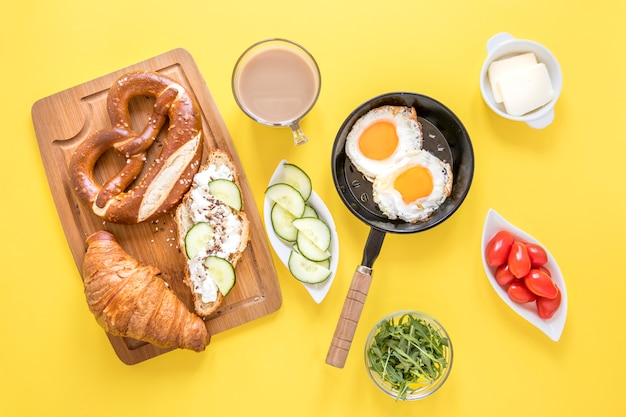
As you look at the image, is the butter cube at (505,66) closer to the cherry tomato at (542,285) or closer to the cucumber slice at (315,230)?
the cherry tomato at (542,285)

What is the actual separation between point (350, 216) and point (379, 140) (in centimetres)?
55

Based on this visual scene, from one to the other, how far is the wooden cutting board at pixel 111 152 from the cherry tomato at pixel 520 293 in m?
1.62

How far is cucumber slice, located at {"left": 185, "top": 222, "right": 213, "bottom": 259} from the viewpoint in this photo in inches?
133

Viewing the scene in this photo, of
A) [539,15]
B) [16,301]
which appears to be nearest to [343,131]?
[539,15]

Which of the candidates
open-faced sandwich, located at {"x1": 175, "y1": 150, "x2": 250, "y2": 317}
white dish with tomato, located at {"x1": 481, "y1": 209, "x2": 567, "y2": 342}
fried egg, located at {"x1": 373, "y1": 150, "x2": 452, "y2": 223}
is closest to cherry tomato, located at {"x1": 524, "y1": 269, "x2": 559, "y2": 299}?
white dish with tomato, located at {"x1": 481, "y1": 209, "x2": 567, "y2": 342}

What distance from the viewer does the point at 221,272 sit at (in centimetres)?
341

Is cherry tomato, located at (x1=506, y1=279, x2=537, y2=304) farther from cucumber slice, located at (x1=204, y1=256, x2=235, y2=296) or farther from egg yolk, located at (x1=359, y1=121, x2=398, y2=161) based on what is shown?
cucumber slice, located at (x1=204, y1=256, x2=235, y2=296)

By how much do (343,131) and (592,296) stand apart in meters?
2.07

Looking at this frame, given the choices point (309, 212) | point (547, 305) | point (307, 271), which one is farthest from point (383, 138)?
point (547, 305)

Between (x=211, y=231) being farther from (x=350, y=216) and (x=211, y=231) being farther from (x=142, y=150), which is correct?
(x=350, y=216)

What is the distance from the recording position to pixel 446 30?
365 cm

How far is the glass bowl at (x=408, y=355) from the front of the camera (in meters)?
3.25

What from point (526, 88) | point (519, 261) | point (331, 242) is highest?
point (526, 88)

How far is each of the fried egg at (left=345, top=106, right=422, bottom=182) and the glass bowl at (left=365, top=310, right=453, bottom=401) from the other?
97 cm
